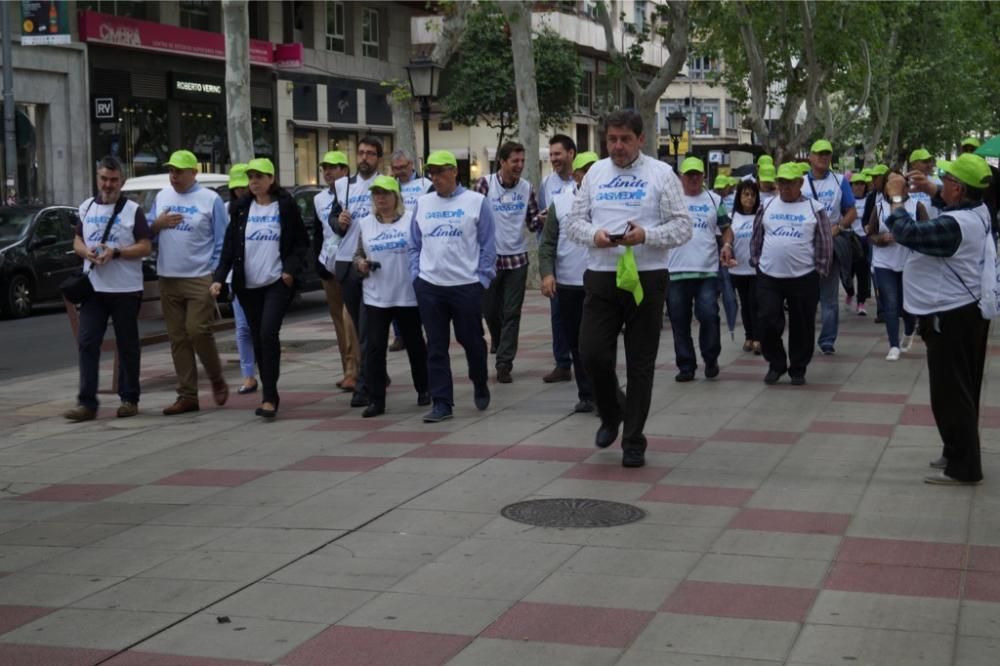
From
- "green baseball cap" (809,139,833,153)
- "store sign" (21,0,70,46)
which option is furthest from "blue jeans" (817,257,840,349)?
"store sign" (21,0,70,46)

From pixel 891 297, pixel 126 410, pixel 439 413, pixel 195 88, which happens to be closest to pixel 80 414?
pixel 126 410

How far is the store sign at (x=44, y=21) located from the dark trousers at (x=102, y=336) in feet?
68.4

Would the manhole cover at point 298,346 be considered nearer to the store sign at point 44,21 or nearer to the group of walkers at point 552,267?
the group of walkers at point 552,267

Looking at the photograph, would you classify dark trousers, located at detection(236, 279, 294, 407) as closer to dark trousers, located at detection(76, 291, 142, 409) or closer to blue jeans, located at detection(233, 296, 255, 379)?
blue jeans, located at detection(233, 296, 255, 379)

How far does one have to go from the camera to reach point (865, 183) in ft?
61.3

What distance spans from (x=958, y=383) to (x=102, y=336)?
6.23 m

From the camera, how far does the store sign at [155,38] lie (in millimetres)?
33562

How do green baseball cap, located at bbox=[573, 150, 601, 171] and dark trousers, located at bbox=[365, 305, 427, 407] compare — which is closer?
dark trousers, located at bbox=[365, 305, 427, 407]

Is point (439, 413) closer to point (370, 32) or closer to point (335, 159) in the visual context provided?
point (335, 159)

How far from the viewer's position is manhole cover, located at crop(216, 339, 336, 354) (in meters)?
16.0

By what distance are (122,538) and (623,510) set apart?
7.85 feet

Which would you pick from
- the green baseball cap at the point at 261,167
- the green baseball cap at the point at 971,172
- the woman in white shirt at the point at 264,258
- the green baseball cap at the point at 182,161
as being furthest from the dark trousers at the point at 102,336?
the green baseball cap at the point at 971,172

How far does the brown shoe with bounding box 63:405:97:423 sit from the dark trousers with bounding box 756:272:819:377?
522 cm

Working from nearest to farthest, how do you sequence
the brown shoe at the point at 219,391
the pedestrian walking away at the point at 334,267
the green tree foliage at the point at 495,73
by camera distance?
the brown shoe at the point at 219,391
the pedestrian walking away at the point at 334,267
the green tree foliage at the point at 495,73
